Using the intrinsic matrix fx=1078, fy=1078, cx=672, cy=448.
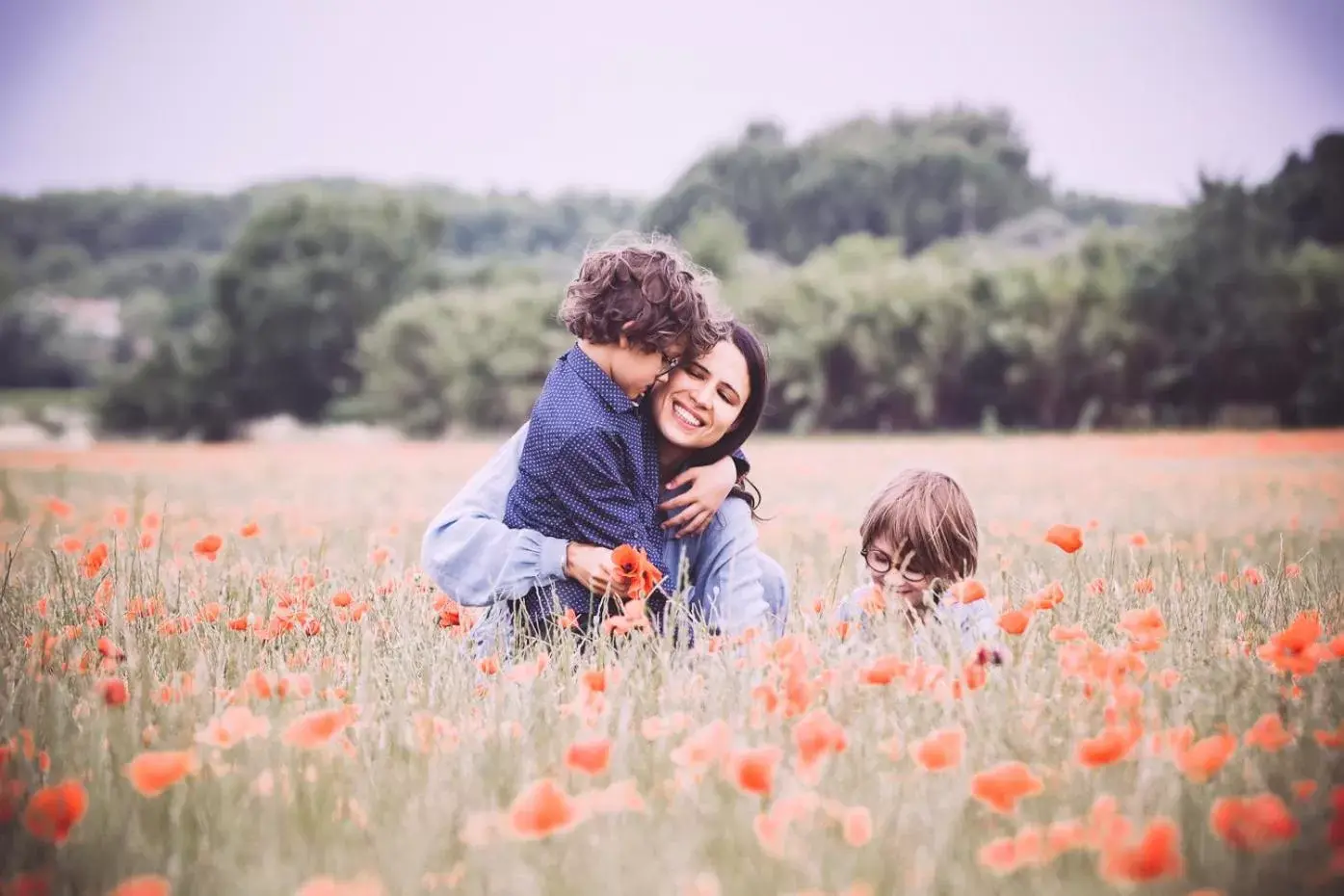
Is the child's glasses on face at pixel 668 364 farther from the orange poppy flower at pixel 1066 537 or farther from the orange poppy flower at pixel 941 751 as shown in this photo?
the orange poppy flower at pixel 941 751

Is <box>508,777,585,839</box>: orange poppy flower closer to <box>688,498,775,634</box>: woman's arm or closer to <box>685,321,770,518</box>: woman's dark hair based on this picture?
<box>688,498,775,634</box>: woman's arm

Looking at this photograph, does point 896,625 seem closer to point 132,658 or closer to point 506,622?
point 506,622

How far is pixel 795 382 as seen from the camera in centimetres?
2564

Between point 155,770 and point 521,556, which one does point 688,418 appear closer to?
point 521,556

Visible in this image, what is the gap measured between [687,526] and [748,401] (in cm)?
40

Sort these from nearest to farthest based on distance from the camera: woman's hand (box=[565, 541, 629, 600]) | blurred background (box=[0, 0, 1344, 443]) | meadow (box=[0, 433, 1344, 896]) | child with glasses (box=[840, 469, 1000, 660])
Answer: meadow (box=[0, 433, 1344, 896])
woman's hand (box=[565, 541, 629, 600])
child with glasses (box=[840, 469, 1000, 660])
blurred background (box=[0, 0, 1344, 443])

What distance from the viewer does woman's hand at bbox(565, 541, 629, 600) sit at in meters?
2.68

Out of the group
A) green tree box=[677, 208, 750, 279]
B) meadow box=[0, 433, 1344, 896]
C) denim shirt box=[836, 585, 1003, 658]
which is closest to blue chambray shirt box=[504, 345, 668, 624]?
meadow box=[0, 433, 1344, 896]

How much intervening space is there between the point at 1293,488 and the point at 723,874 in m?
8.18

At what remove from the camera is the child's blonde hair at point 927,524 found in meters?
3.27

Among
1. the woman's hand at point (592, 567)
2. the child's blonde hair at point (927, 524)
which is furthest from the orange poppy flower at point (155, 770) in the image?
the child's blonde hair at point (927, 524)

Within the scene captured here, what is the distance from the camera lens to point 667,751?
184 centimetres

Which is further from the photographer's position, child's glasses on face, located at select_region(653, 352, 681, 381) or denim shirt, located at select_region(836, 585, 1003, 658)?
child's glasses on face, located at select_region(653, 352, 681, 381)

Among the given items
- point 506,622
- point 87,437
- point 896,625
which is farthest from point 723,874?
point 87,437
